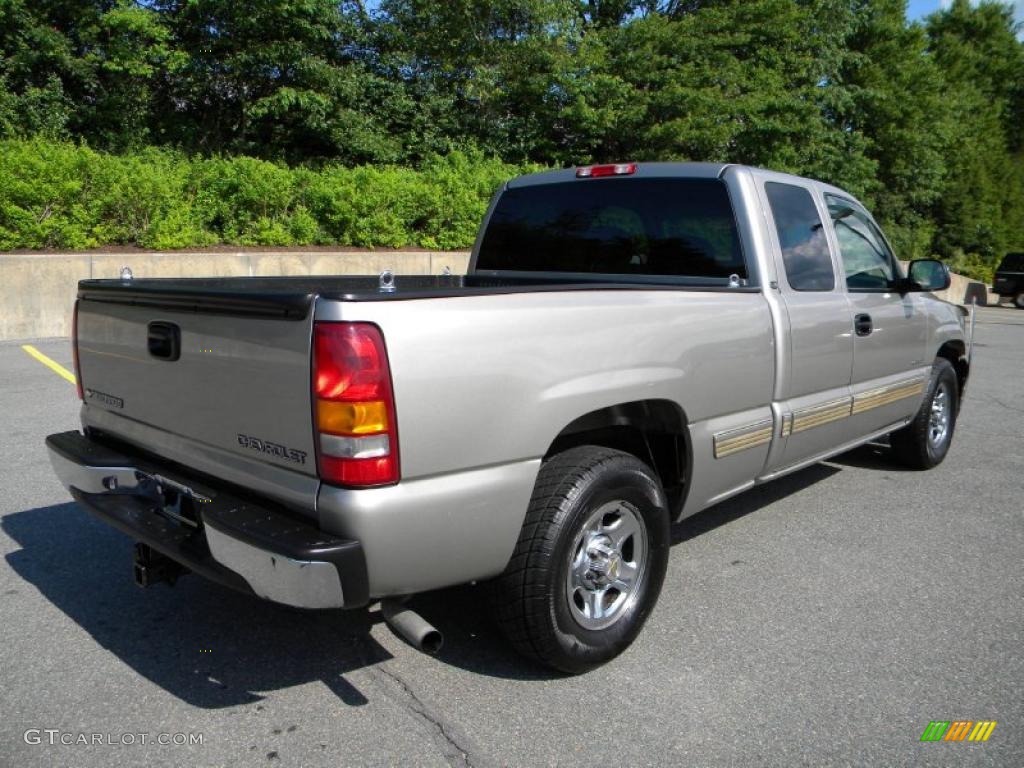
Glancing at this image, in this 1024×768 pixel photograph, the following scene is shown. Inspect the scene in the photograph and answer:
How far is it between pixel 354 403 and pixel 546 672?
4.40ft

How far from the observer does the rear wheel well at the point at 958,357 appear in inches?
233

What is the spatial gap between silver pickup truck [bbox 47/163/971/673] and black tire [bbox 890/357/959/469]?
4.53 feet

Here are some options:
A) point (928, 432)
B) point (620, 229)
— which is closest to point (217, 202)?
point (620, 229)

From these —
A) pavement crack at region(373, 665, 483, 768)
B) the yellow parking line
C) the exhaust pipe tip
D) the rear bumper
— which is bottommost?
pavement crack at region(373, 665, 483, 768)

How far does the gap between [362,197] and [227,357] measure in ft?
39.4

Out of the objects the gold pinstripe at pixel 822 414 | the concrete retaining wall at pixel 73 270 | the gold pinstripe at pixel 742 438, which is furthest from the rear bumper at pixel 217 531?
the concrete retaining wall at pixel 73 270

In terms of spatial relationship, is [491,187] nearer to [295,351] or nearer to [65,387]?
[65,387]

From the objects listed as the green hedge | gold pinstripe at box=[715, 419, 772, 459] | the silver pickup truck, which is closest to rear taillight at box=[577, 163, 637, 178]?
the silver pickup truck

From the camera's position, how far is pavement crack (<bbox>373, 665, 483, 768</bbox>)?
99.6 inches

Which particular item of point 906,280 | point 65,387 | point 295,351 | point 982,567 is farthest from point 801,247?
point 65,387

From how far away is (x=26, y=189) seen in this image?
441 inches

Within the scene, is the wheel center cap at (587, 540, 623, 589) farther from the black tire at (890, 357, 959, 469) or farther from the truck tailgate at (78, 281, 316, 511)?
the black tire at (890, 357, 959, 469)

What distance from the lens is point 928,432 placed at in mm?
5723

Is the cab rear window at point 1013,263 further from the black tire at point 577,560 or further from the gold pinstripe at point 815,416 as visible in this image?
the black tire at point 577,560
